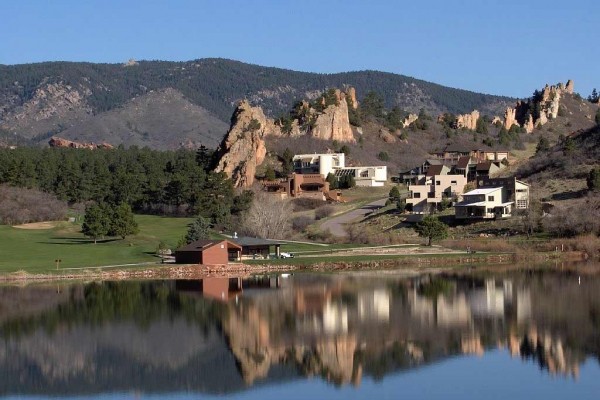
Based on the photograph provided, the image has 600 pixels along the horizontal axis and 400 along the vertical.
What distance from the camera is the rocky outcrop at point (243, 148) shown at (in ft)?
445

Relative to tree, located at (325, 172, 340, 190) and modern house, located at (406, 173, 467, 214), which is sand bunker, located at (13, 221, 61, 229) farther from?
tree, located at (325, 172, 340, 190)

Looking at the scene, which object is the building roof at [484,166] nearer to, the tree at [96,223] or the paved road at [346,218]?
the paved road at [346,218]

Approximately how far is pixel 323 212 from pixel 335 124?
4381 centimetres

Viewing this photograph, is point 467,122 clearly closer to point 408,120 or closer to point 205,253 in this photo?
point 408,120

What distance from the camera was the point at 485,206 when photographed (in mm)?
104750

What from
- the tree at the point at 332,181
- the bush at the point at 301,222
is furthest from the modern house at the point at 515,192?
the tree at the point at 332,181

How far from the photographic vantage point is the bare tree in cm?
10244

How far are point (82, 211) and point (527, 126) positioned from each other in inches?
3808

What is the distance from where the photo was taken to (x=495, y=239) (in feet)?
312

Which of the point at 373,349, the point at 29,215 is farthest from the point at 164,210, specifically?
the point at 373,349

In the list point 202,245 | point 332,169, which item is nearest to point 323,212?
point 332,169

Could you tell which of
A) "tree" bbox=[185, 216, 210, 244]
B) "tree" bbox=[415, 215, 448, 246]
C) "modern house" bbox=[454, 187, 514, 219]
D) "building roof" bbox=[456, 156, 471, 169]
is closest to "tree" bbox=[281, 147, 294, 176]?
"building roof" bbox=[456, 156, 471, 169]

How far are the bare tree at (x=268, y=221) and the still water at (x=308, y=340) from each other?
109 feet

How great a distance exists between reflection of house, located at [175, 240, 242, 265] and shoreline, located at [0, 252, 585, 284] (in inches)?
35.5
